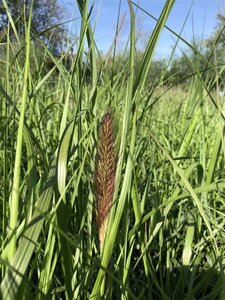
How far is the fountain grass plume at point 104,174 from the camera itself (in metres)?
0.56

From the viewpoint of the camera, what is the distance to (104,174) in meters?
0.57

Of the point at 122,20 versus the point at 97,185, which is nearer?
the point at 97,185

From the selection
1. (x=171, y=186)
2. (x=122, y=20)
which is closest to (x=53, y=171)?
(x=122, y=20)

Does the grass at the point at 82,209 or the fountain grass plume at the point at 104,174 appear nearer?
the grass at the point at 82,209

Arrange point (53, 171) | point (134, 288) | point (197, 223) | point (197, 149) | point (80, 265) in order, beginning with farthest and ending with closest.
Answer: point (197, 149) < point (197, 223) < point (134, 288) < point (80, 265) < point (53, 171)

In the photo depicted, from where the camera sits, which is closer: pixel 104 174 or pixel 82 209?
pixel 104 174

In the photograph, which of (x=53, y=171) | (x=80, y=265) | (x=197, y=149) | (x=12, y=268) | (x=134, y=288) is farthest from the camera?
(x=197, y=149)

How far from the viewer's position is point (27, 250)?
38 cm

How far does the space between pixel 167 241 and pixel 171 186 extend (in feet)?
0.66

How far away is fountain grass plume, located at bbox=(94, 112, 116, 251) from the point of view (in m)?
0.56

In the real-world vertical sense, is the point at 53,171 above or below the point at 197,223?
above

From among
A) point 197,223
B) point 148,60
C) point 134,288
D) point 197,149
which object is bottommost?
point 134,288

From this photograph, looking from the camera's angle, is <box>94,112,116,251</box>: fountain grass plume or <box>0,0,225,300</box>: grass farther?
<box>94,112,116,251</box>: fountain grass plume

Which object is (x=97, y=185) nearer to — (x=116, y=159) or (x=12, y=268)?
(x=116, y=159)
